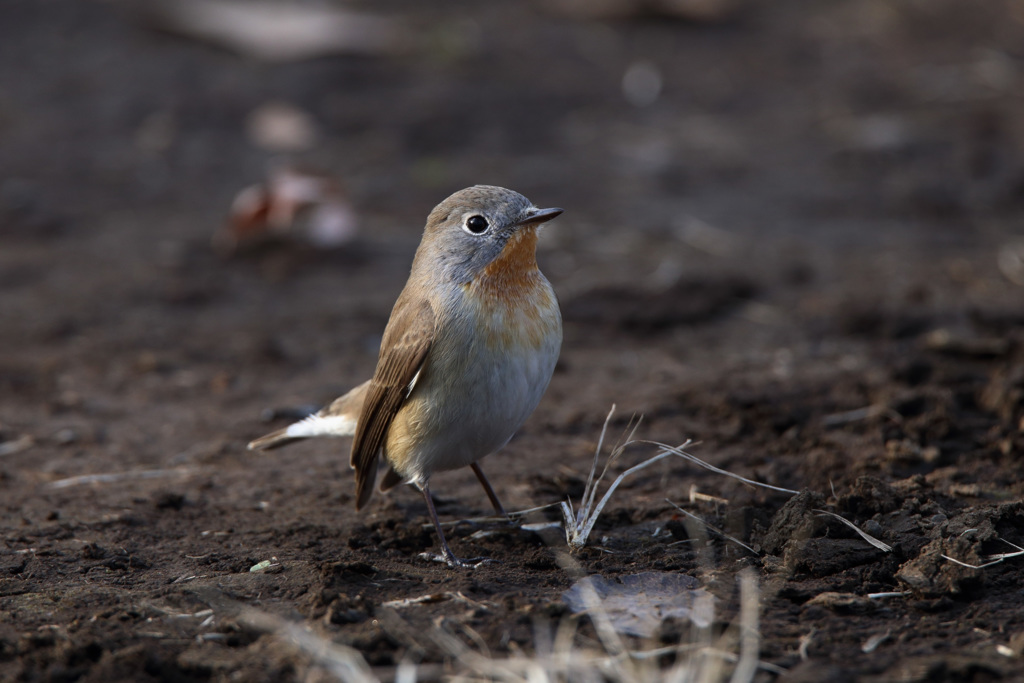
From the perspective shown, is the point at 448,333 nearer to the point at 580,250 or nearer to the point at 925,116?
the point at 580,250

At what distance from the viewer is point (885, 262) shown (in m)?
9.23

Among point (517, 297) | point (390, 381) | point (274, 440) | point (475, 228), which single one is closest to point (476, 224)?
point (475, 228)

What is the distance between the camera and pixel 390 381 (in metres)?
5.12

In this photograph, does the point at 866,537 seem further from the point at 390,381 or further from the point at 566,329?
the point at 566,329

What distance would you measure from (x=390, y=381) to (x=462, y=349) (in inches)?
20.0

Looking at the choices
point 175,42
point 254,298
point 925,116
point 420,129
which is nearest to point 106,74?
point 175,42

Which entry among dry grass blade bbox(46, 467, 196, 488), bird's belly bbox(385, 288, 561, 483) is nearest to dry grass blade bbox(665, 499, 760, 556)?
bird's belly bbox(385, 288, 561, 483)

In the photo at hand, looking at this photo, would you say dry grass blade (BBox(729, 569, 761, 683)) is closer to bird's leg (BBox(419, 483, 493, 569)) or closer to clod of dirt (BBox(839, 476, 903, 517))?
clod of dirt (BBox(839, 476, 903, 517))

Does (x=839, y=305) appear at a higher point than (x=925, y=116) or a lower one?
lower

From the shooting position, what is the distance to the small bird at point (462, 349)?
4.82 meters

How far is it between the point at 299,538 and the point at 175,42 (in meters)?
10.7

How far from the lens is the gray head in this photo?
5121mm

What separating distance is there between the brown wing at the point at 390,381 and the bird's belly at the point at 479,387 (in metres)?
0.07

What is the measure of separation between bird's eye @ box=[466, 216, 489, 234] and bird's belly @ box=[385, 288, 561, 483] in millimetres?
573
